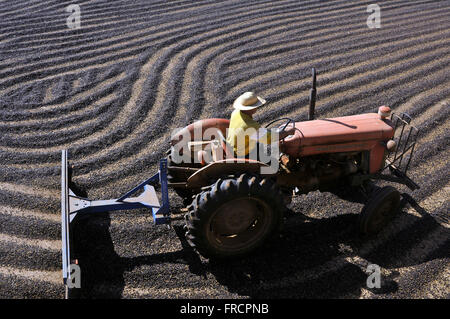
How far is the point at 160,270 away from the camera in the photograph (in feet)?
15.5

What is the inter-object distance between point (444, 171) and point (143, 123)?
4.57 meters

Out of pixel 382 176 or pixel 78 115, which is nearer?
pixel 382 176

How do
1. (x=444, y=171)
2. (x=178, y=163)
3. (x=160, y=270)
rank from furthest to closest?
(x=444, y=171), (x=178, y=163), (x=160, y=270)

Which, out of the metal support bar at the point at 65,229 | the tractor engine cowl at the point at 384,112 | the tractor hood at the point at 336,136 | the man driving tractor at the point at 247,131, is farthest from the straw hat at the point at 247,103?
the metal support bar at the point at 65,229

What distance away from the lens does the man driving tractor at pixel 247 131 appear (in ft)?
14.6

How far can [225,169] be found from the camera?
4.49m

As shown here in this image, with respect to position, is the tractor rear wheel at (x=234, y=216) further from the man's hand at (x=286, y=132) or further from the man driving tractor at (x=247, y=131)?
the man's hand at (x=286, y=132)

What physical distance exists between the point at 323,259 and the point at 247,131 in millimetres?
1644

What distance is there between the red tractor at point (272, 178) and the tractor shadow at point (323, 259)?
Answer: 189 mm

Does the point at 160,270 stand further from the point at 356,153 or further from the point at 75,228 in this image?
the point at 356,153

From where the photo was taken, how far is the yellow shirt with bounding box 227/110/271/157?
4457 mm
